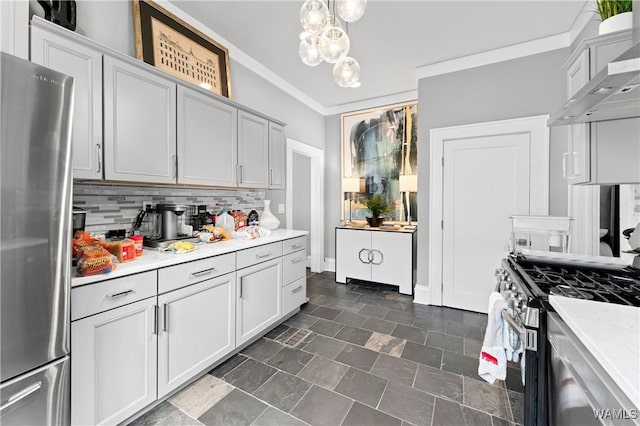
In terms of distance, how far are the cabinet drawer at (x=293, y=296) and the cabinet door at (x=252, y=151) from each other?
3.65 feet

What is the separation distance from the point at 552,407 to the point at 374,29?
2.94 meters

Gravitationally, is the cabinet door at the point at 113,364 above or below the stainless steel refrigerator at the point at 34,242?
below

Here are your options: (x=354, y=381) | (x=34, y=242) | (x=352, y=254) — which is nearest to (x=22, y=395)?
(x=34, y=242)

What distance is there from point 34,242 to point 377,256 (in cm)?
334

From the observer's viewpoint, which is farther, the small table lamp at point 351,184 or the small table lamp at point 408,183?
the small table lamp at point 351,184

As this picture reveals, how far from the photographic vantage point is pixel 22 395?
37.9 inches

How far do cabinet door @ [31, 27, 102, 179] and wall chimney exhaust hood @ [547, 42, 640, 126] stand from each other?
2.33 metres

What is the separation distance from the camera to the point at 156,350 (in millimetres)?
1555

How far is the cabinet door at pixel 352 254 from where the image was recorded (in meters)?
3.78

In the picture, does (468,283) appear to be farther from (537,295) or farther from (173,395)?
(173,395)

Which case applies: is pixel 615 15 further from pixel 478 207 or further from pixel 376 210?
pixel 376 210

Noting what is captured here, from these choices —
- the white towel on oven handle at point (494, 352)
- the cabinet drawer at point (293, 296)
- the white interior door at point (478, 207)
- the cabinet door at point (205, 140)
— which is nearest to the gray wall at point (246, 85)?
the cabinet door at point (205, 140)

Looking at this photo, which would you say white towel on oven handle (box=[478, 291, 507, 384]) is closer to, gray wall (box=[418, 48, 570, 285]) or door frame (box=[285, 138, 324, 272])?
gray wall (box=[418, 48, 570, 285])

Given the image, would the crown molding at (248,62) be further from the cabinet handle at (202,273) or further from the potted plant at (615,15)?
the potted plant at (615,15)
